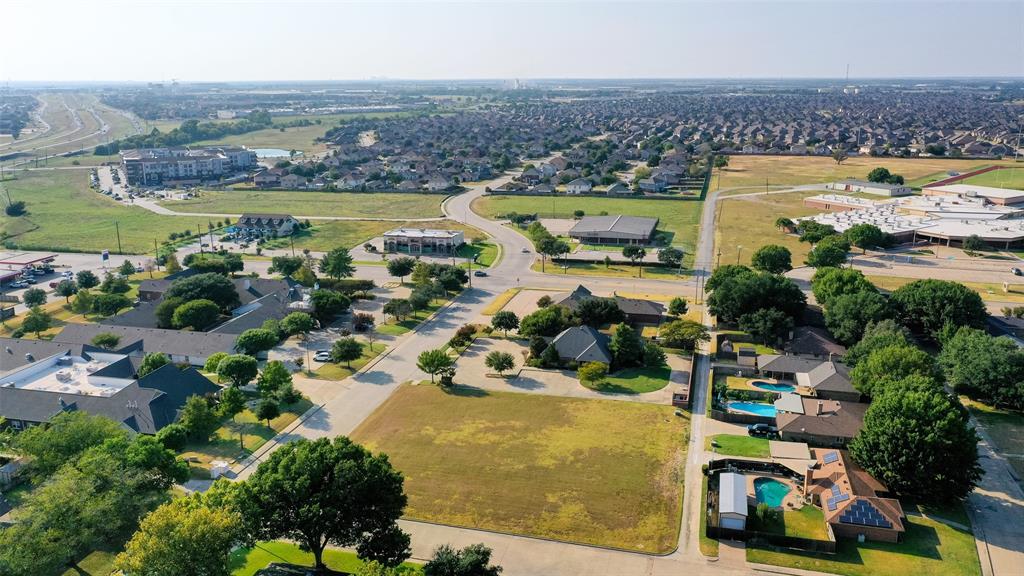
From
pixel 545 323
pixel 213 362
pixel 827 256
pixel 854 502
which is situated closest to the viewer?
pixel 854 502

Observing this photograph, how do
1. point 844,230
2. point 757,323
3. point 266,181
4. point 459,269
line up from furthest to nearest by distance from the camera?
1. point 266,181
2. point 844,230
3. point 459,269
4. point 757,323

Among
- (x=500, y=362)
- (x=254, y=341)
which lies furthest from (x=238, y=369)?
(x=500, y=362)

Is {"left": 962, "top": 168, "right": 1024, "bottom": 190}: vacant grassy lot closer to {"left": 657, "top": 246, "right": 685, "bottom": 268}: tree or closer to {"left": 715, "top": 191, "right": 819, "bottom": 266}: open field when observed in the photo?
{"left": 715, "top": 191, "right": 819, "bottom": 266}: open field

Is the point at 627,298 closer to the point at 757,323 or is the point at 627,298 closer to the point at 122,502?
the point at 757,323

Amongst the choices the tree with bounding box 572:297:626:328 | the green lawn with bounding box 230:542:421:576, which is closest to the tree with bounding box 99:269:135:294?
the tree with bounding box 572:297:626:328

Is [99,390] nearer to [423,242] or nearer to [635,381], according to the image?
[635,381]

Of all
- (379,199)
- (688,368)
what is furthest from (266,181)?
(688,368)
